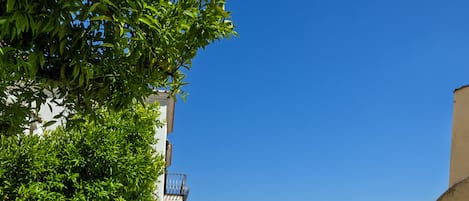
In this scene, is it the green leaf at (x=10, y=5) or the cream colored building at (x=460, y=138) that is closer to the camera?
the green leaf at (x=10, y=5)

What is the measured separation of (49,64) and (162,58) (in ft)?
1.98

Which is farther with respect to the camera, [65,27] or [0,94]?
[0,94]

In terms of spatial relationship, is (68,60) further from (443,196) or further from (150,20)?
(443,196)

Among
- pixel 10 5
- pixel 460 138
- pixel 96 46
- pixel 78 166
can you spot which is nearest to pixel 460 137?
pixel 460 138

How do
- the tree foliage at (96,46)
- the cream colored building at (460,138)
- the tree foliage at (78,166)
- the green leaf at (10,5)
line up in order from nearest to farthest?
the green leaf at (10,5) → the tree foliage at (96,46) → the cream colored building at (460,138) → the tree foliage at (78,166)

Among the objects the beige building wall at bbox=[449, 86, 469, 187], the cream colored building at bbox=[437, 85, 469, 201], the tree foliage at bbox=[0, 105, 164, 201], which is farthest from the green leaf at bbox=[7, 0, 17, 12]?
the tree foliage at bbox=[0, 105, 164, 201]

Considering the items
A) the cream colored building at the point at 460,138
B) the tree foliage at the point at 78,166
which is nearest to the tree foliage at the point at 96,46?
the cream colored building at the point at 460,138

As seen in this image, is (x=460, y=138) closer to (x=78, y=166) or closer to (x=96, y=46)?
(x=96, y=46)

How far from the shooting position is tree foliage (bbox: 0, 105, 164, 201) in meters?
11.5

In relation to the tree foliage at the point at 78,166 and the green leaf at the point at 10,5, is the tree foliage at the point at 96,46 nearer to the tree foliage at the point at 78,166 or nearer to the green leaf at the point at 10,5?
the green leaf at the point at 10,5

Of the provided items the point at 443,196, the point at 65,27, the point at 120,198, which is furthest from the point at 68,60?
the point at 120,198

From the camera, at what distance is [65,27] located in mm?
3125

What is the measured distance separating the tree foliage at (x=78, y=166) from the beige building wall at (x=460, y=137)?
217 inches

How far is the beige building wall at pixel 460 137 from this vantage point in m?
7.30
